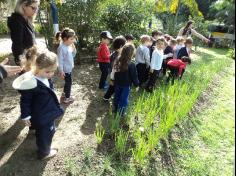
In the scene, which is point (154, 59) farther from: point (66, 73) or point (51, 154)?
point (51, 154)

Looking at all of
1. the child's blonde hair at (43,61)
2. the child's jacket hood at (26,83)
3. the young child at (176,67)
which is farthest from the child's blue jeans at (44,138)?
the young child at (176,67)

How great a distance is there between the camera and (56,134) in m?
3.78

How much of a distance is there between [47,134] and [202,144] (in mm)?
2279

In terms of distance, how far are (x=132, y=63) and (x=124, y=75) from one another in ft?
0.70

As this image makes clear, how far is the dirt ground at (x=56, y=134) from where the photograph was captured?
117 inches

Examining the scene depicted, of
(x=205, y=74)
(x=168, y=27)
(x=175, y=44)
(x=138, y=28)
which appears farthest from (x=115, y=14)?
(x=168, y=27)

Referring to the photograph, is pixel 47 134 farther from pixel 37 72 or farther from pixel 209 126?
pixel 209 126

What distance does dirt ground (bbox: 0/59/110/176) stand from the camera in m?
2.98

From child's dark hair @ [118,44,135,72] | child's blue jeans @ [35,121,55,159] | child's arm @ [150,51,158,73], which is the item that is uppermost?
child's dark hair @ [118,44,135,72]

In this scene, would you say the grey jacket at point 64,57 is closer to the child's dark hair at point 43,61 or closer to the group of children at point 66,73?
the group of children at point 66,73

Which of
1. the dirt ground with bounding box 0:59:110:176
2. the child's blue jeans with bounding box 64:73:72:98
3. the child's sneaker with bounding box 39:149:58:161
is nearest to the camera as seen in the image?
the dirt ground with bounding box 0:59:110:176

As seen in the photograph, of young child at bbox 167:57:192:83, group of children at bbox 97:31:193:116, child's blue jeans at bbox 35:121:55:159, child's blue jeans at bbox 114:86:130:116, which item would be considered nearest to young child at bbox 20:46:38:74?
child's blue jeans at bbox 35:121:55:159

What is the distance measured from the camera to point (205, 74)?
6520mm

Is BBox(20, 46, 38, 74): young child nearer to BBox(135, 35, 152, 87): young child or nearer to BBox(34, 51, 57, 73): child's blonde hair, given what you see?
BBox(34, 51, 57, 73): child's blonde hair
